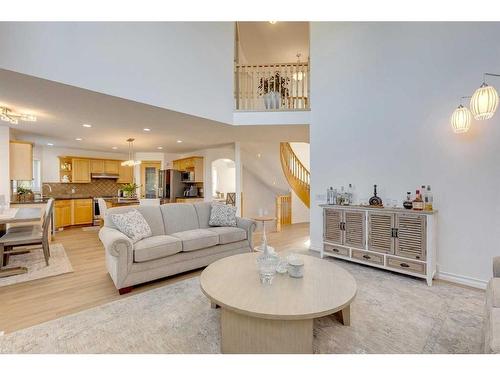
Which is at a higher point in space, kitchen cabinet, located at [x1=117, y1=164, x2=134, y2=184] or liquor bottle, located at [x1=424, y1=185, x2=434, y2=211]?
kitchen cabinet, located at [x1=117, y1=164, x2=134, y2=184]

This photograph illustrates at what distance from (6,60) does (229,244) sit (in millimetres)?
3395

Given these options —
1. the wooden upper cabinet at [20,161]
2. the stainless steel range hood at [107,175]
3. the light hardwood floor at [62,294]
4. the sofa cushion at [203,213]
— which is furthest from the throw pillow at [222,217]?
the stainless steel range hood at [107,175]

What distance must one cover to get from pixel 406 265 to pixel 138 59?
4639mm

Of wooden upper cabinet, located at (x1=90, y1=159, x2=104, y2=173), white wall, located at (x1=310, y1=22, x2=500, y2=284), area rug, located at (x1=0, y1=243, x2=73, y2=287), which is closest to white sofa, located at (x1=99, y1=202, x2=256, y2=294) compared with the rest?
area rug, located at (x1=0, y1=243, x2=73, y2=287)

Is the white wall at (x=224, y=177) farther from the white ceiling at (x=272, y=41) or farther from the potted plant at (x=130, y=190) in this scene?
the white ceiling at (x=272, y=41)

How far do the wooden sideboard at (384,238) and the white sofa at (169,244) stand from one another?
1400 millimetres

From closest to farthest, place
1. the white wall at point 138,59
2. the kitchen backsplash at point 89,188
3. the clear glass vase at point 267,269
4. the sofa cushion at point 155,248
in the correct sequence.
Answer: the clear glass vase at point 267,269
the white wall at point 138,59
the sofa cushion at point 155,248
the kitchen backsplash at point 89,188

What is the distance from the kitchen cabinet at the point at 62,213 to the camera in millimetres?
6559

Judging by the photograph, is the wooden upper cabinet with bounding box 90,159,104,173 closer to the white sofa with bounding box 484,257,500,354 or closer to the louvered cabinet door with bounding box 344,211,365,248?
the louvered cabinet door with bounding box 344,211,365,248

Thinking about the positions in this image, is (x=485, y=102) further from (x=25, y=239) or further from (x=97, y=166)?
(x=97, y=166)

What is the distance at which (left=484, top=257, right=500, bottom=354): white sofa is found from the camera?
121 centimetres

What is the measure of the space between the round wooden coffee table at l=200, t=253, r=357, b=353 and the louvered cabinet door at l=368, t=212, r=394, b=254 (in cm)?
161
